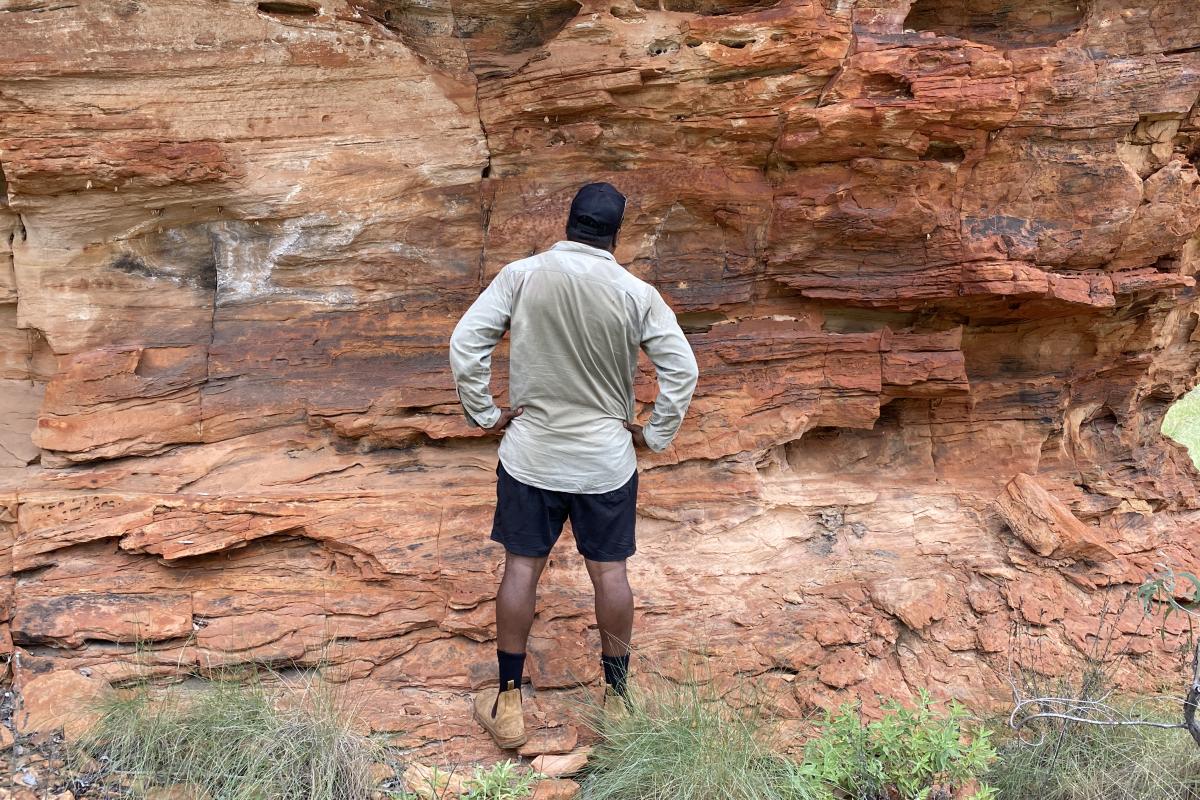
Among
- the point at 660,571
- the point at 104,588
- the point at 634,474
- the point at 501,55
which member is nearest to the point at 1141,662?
the point at 660,571

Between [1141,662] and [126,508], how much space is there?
16.5ft

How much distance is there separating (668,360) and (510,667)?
1372 mm

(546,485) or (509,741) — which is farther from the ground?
(546,485)

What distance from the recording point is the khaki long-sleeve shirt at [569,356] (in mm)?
3359

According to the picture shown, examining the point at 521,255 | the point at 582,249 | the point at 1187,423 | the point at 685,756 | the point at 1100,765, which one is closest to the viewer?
the point at 685,756

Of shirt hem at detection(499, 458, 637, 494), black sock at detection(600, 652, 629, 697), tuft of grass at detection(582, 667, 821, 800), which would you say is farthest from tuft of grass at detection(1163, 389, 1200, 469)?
shirt hem at detection(499, 458, 637, 494)

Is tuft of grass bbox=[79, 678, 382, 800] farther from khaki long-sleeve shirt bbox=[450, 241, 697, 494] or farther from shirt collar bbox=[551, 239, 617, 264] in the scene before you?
shirt collar bbox=[551, 239, 617, 264]

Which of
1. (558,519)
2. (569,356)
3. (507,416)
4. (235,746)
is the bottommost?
(235,746)

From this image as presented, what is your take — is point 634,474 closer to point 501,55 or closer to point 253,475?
point 253,475

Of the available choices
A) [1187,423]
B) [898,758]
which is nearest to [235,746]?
[898,758]

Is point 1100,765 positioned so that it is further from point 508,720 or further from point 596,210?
point 596,210

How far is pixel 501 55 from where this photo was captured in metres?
4.70

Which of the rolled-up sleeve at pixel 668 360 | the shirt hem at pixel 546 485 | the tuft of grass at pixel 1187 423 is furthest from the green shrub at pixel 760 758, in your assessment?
the tuft of grass at pixel 1187 423

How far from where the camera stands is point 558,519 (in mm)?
3582
